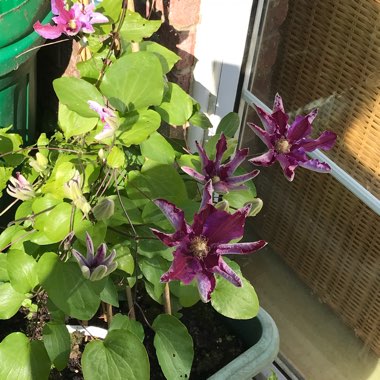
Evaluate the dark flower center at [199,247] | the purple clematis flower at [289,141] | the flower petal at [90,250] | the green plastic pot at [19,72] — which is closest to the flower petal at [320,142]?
the purple clematis flower at [289,141]

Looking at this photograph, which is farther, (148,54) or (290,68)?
(290,68)

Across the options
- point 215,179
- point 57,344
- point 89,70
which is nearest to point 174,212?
point 215,179

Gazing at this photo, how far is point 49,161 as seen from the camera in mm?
1216

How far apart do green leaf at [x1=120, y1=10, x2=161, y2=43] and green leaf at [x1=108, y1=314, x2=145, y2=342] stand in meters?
0.51

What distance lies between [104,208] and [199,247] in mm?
171

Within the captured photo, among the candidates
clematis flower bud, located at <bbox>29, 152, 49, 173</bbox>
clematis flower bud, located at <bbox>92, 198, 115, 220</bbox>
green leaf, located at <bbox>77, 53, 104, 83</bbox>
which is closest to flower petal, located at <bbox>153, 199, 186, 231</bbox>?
clematis flower bud, located at <bbox>92, 198, 115, 220</bbox>

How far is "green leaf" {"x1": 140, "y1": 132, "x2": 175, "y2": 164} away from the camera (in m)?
1.11

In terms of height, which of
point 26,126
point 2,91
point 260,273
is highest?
point 2,91

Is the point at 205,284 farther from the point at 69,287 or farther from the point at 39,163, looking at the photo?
the point at 39,163

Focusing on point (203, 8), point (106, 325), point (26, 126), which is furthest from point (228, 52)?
point (106, 325)

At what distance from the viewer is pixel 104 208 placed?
939 millimetres

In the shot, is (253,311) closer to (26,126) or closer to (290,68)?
(290,68)

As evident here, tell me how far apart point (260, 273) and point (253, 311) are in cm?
70

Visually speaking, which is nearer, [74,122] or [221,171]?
[221,171]
